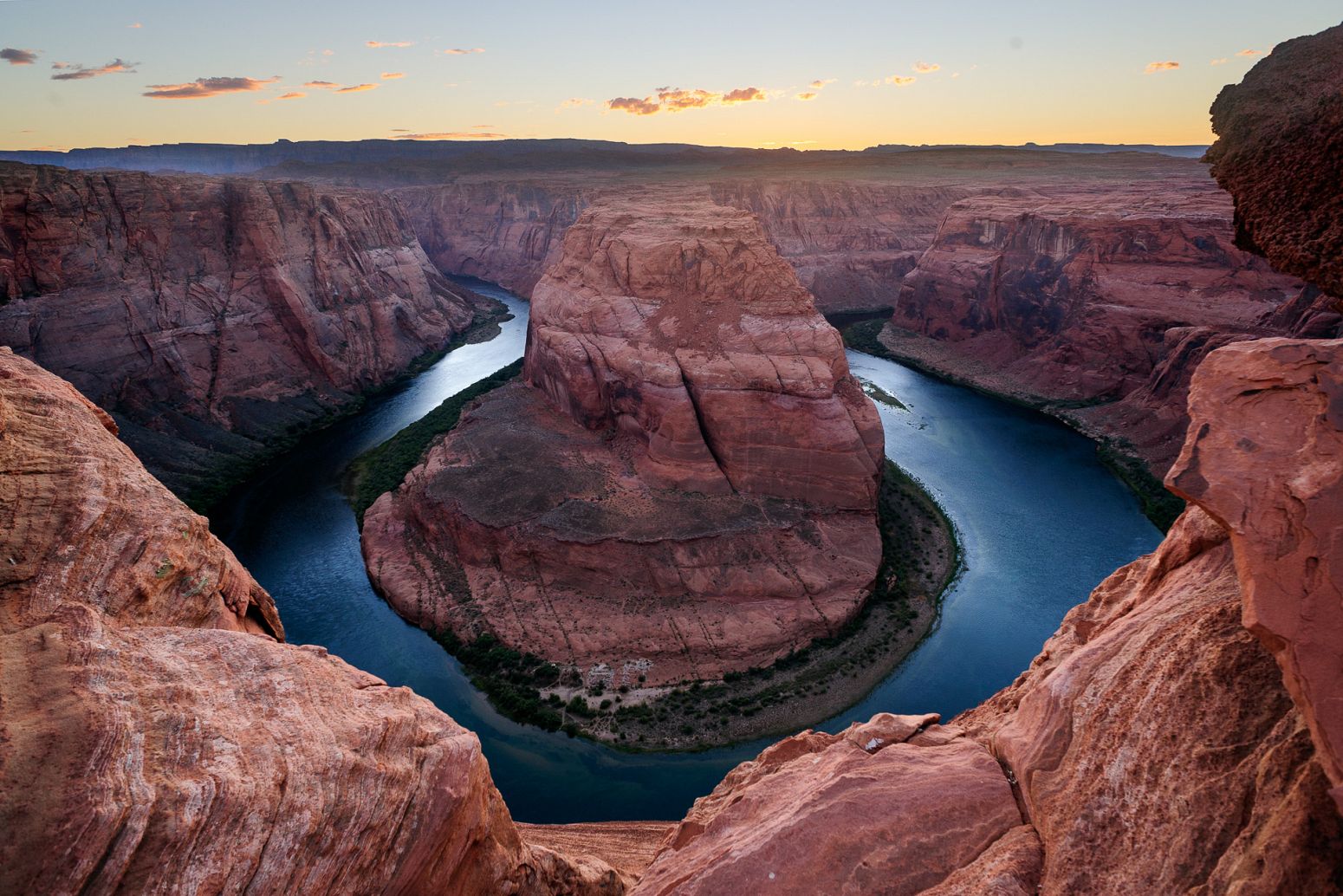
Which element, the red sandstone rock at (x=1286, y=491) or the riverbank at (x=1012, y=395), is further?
the riverbank at (x=1012, y=395)

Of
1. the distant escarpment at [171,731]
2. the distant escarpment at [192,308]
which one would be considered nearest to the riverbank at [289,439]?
the distant escarpment at [192,308]

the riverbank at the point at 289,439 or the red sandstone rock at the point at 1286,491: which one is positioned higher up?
the red sandstone rock at the point at 1286,491

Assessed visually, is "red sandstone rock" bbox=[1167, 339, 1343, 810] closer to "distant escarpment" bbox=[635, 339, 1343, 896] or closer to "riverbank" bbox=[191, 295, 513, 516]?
"distant escarpment" bbox=[635, 339, 1343, 896]

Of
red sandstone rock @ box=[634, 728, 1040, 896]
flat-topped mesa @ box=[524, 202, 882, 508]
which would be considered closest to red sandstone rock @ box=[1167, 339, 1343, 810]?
red sandstone rock @ box=[634, 728, 1040, 896]

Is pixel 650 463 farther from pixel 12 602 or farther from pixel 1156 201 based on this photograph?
pixel 1156 201

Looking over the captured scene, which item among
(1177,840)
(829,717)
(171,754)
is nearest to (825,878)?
(1177,840)

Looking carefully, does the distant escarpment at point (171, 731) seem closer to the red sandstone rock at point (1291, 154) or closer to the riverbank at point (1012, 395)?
the red sandstone rock at point (1291, 154)
